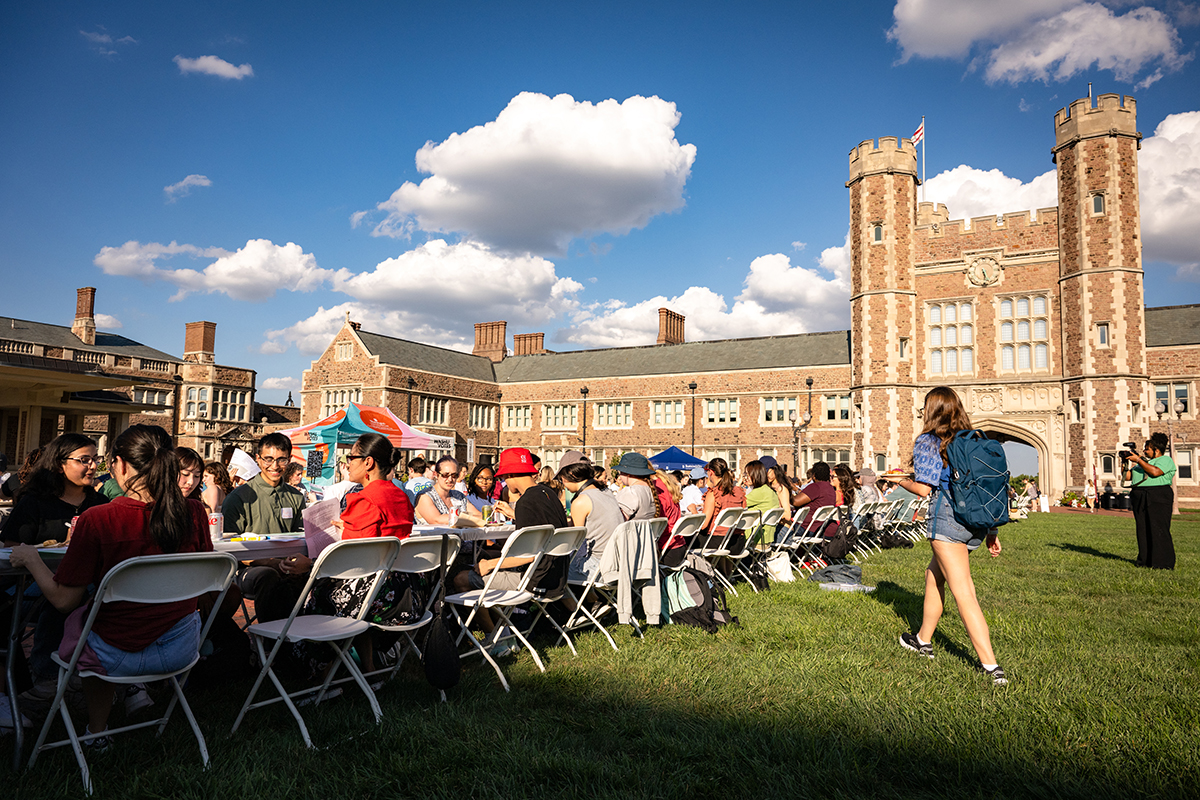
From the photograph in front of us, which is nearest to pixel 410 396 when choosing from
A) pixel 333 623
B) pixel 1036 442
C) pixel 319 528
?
pixel 1036 442

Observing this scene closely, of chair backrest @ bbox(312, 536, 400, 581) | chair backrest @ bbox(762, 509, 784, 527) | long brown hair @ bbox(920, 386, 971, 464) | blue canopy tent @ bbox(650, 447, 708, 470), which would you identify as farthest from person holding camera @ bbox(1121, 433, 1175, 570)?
blue canopy tent @ bbox(650, 447, 708, 470)

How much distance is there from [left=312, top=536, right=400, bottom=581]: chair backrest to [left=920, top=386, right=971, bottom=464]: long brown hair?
3.18 metres

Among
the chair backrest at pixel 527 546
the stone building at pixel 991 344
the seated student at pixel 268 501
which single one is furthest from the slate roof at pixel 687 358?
the chair backrest at pixel 527 546

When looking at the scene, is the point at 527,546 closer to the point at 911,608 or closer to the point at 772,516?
the point at 911,608

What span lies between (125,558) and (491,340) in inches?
1725

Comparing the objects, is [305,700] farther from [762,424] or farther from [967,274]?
[762,424]

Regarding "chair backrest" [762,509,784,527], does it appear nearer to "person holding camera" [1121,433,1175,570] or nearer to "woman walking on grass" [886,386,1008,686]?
"woman walking on grass" [886,386,1008,686]

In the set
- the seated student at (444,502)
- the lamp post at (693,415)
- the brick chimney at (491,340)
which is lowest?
the seated student at (444,502)

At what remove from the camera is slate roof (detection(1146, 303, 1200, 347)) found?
89.7 ft

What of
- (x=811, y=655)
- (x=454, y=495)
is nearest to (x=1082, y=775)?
(x=811, y=655)

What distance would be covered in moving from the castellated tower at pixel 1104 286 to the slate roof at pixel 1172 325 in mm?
5879

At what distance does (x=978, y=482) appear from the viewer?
165 inches

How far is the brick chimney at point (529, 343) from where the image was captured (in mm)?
46125

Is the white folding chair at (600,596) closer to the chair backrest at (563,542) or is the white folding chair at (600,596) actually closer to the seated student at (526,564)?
the seated student at (526,564)
